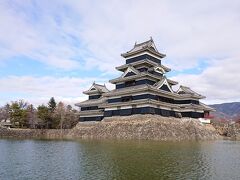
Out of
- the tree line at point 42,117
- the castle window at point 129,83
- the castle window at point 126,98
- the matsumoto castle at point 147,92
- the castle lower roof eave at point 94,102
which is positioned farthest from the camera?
the tree line at point 42,117

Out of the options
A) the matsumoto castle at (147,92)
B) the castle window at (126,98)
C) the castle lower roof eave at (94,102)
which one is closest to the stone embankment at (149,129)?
the matsumoto castle at (147,92)

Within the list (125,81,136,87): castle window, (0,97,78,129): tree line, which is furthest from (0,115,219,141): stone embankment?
(0,97,78,129): tree line

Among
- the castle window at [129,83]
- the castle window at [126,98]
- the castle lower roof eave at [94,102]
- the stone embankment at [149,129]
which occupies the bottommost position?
the stone embankment at [149,129]

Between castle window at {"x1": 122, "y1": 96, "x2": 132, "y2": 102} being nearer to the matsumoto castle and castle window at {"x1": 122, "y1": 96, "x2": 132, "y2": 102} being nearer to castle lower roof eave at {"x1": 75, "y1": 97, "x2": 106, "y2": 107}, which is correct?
the matsumoto castle

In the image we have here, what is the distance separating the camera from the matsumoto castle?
154ft

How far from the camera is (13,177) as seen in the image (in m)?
14.8

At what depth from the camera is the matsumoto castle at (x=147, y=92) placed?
1849 inches

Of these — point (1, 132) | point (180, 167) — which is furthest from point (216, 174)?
point (1, 132)

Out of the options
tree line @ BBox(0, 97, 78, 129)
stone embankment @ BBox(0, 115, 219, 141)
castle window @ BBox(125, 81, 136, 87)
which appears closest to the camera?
stone embankment @ BBox(0, 115, 219, 141)

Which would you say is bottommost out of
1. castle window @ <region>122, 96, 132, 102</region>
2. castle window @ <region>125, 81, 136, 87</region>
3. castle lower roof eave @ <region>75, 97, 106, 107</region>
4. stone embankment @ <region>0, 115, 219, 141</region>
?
stone embankment @ <region>0, 115, 219, 141</region>

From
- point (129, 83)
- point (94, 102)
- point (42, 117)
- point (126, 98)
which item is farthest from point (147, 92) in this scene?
point (42, 117)

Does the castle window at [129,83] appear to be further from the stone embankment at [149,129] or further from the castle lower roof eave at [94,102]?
the castle lower roof eave at [94,102]

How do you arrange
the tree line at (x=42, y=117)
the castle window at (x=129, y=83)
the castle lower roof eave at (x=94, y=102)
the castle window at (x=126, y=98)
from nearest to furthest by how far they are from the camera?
the castle window at (x=126, y=98) < the castle window at (x=129, y=83) < the castle lower roof eave at (x=94, y=102) < the tree line at (x=42, y=117)

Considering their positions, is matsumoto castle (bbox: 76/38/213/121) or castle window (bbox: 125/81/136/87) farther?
castle window (bbox: 125/81/136/87)
